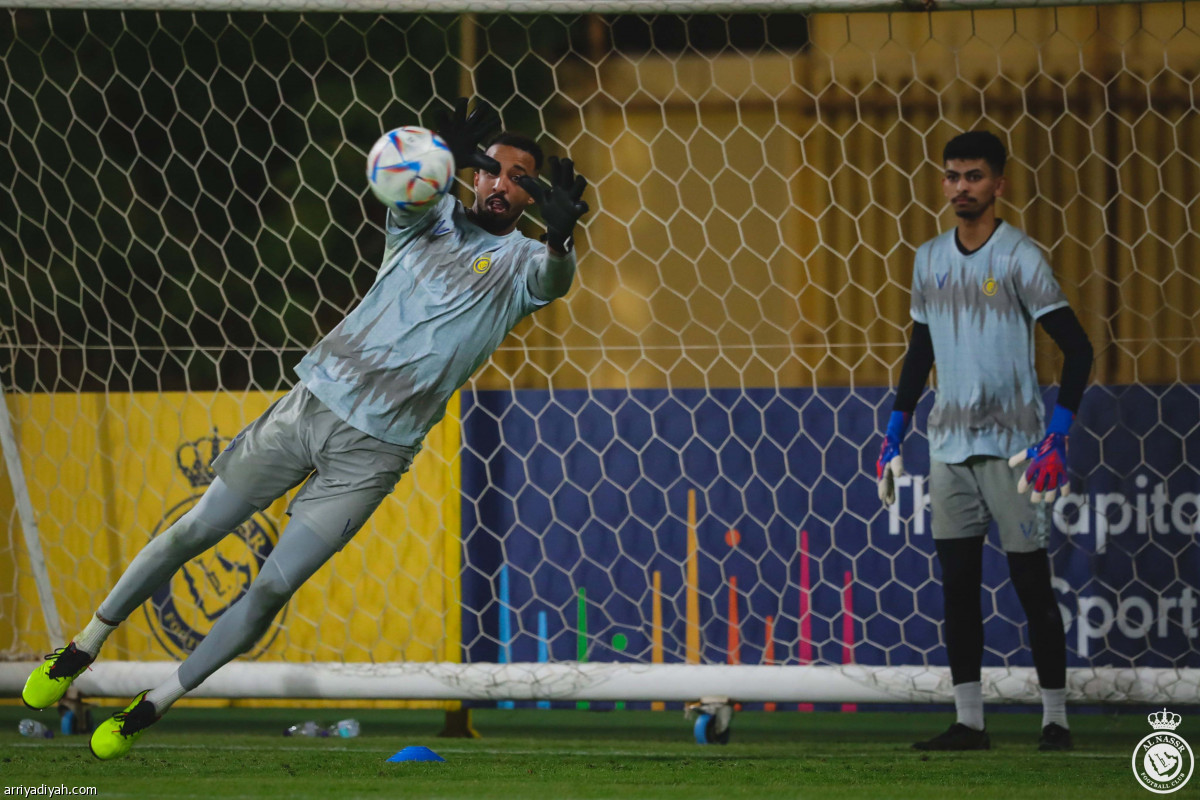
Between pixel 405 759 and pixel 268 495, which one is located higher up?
pixel 268 495

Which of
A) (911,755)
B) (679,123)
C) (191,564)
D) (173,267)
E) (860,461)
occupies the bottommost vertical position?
(911,755)

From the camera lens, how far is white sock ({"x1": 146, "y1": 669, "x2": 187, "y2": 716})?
129 inches

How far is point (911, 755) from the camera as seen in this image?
402 cm

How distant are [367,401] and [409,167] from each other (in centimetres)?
60

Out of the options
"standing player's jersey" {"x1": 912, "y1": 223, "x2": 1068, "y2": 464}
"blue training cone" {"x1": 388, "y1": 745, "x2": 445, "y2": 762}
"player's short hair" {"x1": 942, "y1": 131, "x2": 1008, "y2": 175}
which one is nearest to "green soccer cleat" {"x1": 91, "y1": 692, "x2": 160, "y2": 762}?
"blue training cone" {"x1": 388, "y1": 745, "x2": 445, "y2": 762}

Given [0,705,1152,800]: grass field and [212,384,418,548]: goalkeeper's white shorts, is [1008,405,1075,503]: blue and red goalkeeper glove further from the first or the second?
[212,384,418,548]: goalkeeper's white shorts

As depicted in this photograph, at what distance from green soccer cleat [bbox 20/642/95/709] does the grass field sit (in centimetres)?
22

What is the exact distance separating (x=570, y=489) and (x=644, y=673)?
2.64 ft

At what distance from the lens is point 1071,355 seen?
397 cm

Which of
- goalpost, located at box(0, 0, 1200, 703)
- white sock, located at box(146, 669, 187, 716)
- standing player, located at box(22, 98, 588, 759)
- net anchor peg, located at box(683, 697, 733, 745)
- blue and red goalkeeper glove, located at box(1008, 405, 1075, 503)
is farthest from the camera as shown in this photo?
goalpost, located at box(0, 0, 1200, 703)

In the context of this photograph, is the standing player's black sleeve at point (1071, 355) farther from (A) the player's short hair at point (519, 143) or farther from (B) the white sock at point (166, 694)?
(B) the white sock at point (166, 694)

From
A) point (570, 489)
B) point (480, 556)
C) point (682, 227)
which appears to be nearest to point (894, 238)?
point (682, 227)

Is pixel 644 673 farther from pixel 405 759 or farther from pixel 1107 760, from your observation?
pixel 1107 760

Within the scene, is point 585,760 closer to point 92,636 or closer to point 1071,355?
point 92,636
